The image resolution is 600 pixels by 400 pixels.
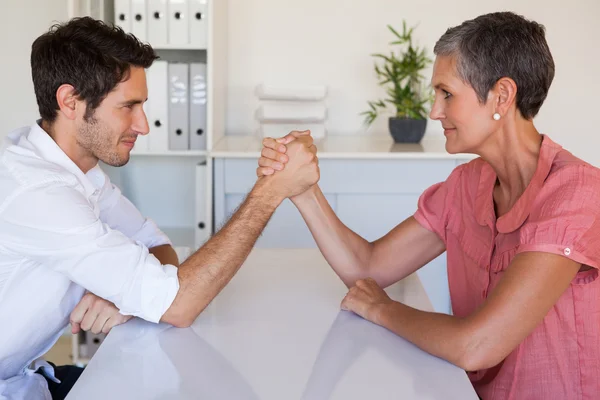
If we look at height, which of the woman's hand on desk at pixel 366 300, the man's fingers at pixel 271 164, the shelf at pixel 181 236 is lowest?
the shelf at pixel 181 236

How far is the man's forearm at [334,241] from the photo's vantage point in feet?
5.72

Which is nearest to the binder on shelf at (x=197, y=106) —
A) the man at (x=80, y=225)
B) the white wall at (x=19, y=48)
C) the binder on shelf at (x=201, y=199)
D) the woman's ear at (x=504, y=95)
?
the binder on shelf at (x=201, y=199)

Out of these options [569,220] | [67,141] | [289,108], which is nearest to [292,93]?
[289,108]

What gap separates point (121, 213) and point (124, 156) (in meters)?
0.20

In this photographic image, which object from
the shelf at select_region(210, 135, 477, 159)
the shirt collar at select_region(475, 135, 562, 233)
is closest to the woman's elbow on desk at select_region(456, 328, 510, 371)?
the shirt collar at select_region(475, 135, 562, 233)

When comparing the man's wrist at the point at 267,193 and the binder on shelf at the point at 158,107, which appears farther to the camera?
the binder on shelf at the point at 158,107

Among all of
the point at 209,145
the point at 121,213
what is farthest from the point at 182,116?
the point at 121,213

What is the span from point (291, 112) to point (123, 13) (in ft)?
2.39

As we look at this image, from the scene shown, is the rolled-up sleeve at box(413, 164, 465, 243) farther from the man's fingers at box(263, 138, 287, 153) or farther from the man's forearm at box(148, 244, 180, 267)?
the man's forearm at box(148, 244, 180, 267)

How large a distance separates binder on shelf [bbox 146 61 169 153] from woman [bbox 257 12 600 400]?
4.36ft

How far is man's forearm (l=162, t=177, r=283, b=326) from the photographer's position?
1.44m

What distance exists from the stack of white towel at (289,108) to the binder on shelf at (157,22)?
42cm

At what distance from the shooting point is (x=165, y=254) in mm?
1858

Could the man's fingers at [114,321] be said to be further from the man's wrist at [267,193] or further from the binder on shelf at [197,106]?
the binder on shelf at [197,106]
